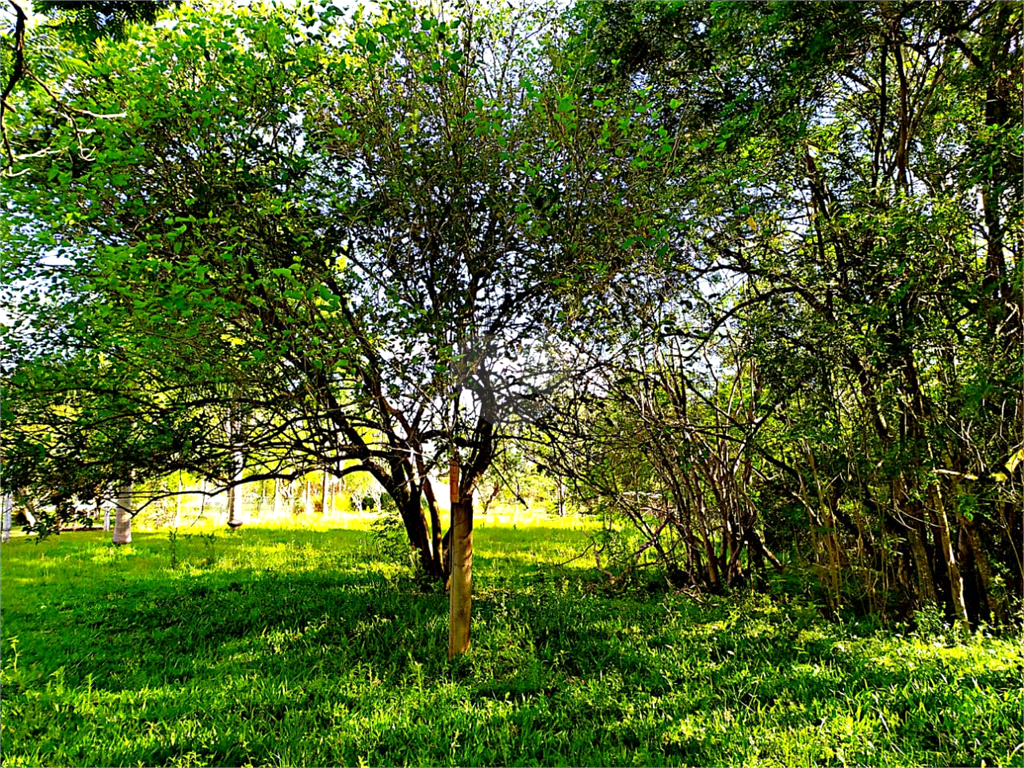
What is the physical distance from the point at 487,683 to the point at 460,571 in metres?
0.85

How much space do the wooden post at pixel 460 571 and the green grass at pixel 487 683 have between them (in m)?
0.17

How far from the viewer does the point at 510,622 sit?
218 inches

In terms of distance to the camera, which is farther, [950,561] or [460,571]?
[950,561]

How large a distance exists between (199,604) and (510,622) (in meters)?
3.76

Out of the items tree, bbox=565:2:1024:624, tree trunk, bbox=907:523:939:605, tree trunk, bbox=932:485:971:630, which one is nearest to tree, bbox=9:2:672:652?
tree, bbox=565:2:1024:624

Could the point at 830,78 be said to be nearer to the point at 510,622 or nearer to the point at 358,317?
the point at 358,317

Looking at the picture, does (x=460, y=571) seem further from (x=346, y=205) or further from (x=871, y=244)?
(x=871, y=244)

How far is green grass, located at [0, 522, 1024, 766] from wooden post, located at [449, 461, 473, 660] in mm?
174

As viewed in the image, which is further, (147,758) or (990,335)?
(990,335)

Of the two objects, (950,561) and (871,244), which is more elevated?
(871,244)

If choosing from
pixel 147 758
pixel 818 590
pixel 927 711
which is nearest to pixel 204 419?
pixel 147 758

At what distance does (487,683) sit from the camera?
14.3ft

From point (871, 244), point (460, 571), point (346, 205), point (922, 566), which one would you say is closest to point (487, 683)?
point (460, 571)

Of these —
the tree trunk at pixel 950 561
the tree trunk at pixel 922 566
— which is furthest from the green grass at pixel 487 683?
the tree trunk at pixel 922 566
